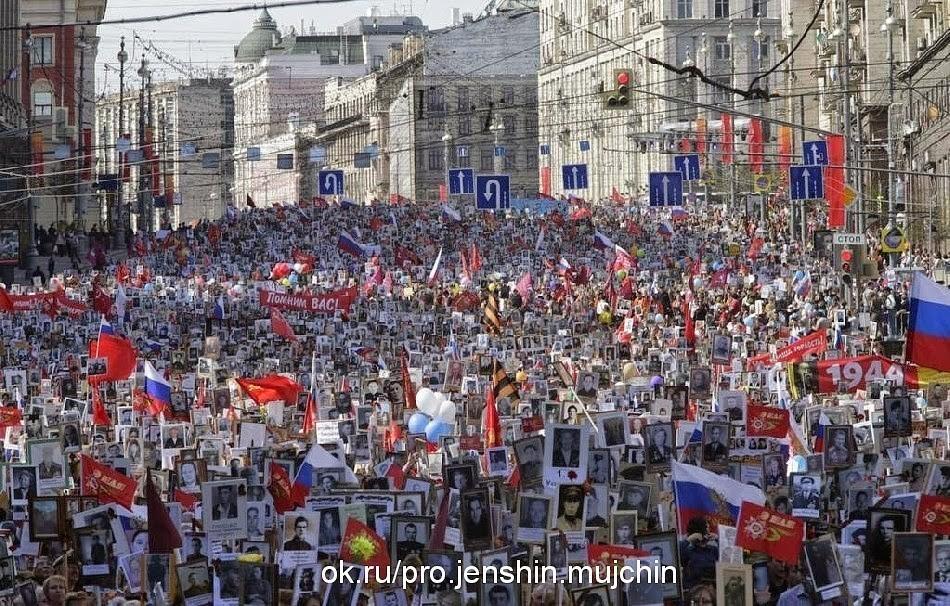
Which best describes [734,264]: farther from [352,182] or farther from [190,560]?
[352,182]

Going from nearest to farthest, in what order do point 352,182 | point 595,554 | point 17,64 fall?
1. point 595,554
2. point 17,64
3. point 352,182

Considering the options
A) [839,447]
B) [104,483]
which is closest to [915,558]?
[839,447]

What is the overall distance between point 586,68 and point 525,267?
68838 mm

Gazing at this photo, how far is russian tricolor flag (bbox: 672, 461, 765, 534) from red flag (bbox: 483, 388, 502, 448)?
6406mm

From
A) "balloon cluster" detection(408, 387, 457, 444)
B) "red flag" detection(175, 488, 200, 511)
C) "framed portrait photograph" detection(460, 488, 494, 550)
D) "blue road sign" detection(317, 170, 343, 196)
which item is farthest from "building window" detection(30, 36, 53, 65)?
"framed portrait photograph" detection(460, 488, 494, 550)

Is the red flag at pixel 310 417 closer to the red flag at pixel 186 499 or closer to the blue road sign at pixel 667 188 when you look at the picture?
the red flag at pixel 186 499

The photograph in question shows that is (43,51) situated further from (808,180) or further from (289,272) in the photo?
(808,180)

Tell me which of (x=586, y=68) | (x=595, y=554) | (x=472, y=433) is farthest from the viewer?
(x=586, y=68)

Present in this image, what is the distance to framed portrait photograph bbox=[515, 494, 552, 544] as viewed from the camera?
50.8 feet

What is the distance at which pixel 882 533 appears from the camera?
14344 millimetres

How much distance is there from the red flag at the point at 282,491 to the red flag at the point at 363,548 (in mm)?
2932

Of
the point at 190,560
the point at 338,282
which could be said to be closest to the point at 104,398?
the point at 190,560

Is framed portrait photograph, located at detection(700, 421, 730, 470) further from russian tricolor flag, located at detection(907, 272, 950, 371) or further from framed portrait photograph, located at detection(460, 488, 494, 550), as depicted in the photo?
framed portrait photograph, located at detection(460, 488, 494, 550)

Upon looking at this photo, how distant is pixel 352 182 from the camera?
171250mm
